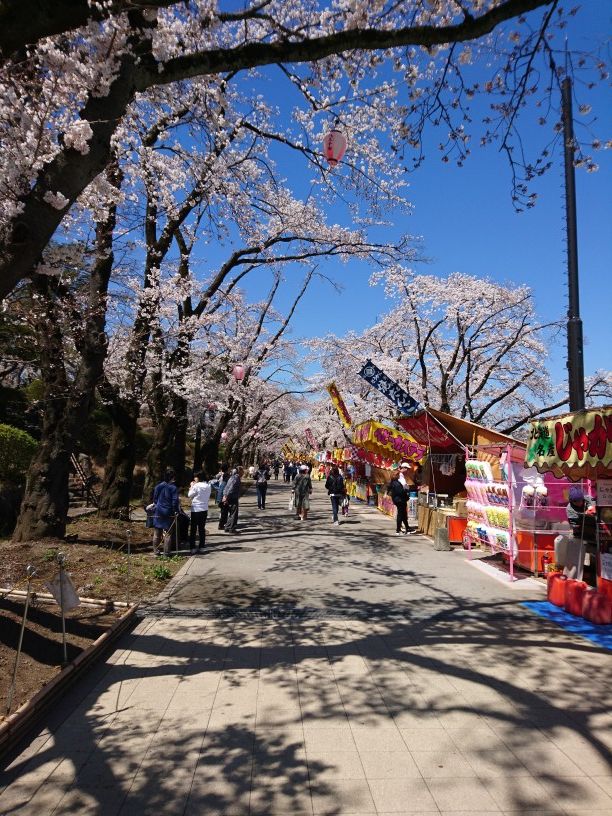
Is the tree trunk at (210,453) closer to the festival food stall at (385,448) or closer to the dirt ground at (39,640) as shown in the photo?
the festival food stall at (385,448)

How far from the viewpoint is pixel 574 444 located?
6434 millimetres

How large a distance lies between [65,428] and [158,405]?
5764 millimetres

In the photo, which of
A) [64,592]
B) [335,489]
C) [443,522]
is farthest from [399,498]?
[64,592]

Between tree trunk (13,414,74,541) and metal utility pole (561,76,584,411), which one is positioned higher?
metal utility pole (561,76,584,411)

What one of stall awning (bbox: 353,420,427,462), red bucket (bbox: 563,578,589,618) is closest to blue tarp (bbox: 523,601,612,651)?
red bucket (bbox: 563,578,589,618)

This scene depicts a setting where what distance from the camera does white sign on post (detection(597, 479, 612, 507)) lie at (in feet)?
23.7

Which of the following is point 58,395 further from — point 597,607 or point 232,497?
point 597,607

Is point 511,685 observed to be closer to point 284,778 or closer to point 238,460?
point 284,778

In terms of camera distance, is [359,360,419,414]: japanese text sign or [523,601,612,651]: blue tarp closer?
[523,601,612,651]: blue tarp

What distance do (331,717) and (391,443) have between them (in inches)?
570

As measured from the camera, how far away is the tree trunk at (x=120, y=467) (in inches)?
541

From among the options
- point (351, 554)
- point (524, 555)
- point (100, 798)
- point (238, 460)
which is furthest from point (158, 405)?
point (238, 460)

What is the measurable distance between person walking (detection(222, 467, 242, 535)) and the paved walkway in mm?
6502

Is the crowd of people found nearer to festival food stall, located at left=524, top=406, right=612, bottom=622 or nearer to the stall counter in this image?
the stall counter
